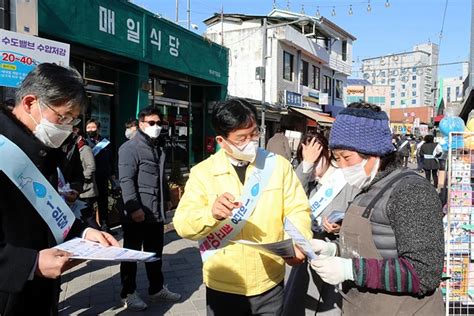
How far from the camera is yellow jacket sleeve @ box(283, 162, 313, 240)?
225cm

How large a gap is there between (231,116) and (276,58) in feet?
67.0

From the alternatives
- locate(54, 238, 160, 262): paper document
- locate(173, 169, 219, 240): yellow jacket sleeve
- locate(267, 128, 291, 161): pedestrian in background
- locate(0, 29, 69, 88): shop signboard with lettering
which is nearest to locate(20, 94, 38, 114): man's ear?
locate(54, 238, 160, 262): paper document

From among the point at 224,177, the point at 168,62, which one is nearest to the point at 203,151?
the point at 168,62

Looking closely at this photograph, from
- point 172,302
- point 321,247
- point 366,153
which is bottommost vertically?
point 172,302

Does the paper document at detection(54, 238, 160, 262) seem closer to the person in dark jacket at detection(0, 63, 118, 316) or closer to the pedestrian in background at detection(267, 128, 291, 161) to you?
the person in dark jacket at detection(0, 63, 118, 316)

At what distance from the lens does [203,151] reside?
1366 centimetres

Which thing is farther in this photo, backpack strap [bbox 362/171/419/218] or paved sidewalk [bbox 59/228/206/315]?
paved sidewalk [bbox 59/228/206/315]

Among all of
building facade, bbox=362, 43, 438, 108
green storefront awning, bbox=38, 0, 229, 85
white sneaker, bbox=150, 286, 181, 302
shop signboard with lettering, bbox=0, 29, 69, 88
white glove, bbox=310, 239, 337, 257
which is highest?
building facade, bbox=362, 43, 438, 108

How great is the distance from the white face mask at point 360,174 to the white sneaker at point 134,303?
2967 mm

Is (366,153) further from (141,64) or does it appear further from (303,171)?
(141,64)

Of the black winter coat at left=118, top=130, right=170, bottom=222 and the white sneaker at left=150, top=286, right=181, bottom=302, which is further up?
the black winter coat at left=118, top=130, right=170, bottom=222

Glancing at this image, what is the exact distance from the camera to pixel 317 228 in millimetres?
3084

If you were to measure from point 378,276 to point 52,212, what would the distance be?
145 centimetres

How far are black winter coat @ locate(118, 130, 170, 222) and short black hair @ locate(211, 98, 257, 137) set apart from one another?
1819 mm
